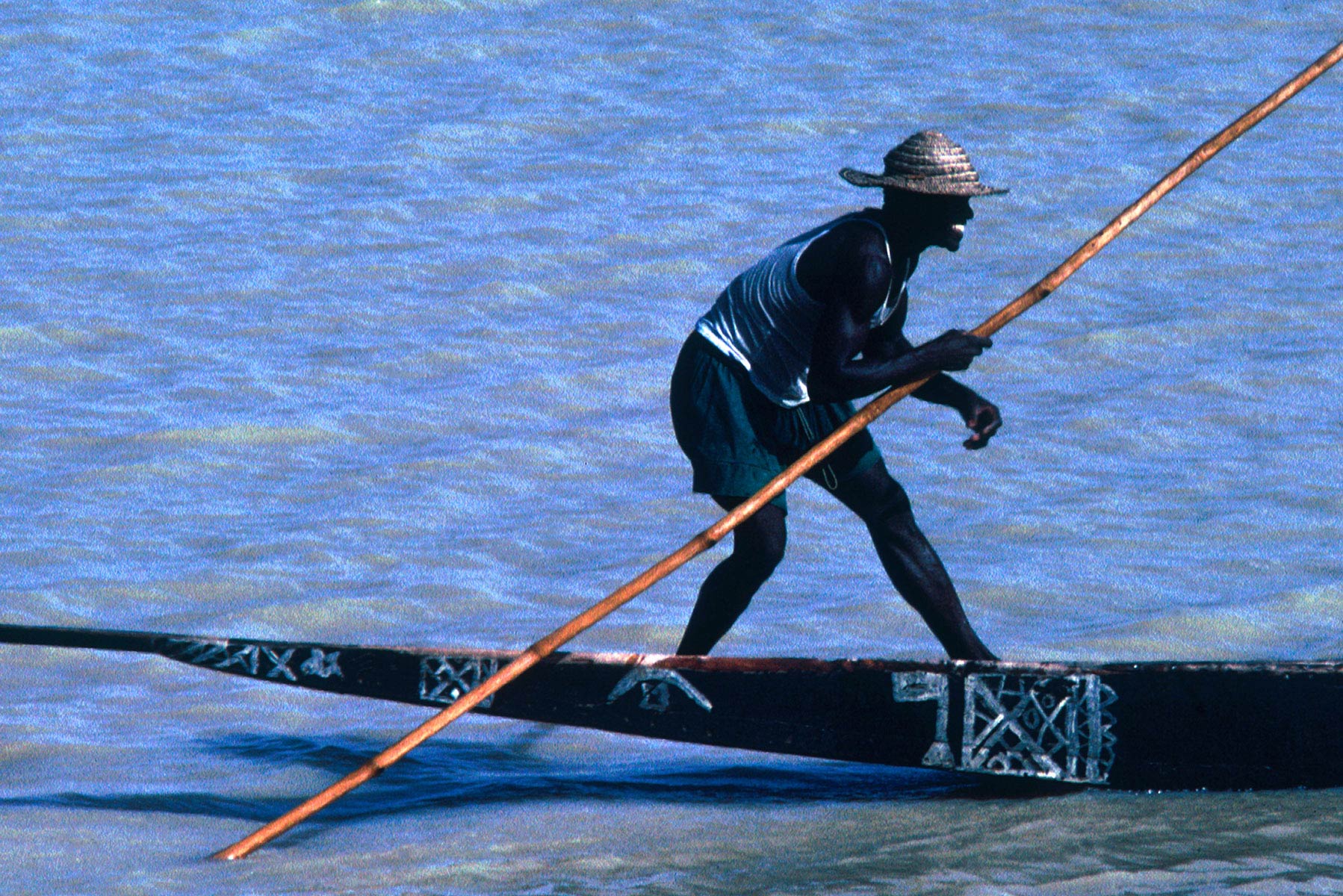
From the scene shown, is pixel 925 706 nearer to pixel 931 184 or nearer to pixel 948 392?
pixel 948 392

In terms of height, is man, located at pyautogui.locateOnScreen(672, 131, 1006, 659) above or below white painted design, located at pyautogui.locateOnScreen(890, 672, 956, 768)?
above

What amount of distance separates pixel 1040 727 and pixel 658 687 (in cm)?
100

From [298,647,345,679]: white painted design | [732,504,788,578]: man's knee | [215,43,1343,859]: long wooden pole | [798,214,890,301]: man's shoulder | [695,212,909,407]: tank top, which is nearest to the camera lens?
[798,214,890,301]: man's shoulder

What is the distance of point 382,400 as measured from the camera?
389 inches

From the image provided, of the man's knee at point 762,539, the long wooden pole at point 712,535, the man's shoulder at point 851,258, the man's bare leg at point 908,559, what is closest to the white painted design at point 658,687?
the long wooden pole at point 712,535

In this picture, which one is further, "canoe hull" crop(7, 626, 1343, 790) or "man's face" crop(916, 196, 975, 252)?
"canoe hull" crop(7, 626, 1343, 790)

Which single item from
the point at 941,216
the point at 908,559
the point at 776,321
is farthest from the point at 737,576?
the point at 941,216

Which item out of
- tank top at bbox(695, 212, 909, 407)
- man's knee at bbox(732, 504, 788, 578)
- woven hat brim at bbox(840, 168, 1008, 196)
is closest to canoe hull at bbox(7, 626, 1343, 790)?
man's knee at bbox(732, 504, 788, 578)

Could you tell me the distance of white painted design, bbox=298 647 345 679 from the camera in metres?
5.41

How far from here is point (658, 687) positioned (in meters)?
5.31

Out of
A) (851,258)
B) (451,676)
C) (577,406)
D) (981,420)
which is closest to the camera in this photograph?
(851,258)

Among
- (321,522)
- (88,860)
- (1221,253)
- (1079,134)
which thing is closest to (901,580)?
(88,860)

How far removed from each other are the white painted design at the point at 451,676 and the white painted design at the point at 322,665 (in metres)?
0.24

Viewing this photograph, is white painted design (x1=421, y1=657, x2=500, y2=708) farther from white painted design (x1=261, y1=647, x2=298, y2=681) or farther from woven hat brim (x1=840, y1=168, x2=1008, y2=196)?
woven hat brim (x1=840, y1=168, x2=1008, y2=196)
